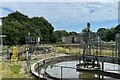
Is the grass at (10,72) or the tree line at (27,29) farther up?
the tree line at (27,29)

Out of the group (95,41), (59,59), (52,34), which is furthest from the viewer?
(52,34)

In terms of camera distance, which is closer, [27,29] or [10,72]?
[10,72]

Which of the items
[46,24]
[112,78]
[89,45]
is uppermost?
[46,24]

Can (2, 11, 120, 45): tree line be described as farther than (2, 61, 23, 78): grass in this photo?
Yes

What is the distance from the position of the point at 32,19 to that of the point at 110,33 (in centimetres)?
2008

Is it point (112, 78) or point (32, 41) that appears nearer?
point (112, 78)

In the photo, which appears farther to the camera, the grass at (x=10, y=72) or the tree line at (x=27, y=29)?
the tree line at (x=27, y=29)

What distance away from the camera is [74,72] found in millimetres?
13031

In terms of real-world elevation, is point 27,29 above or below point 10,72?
above

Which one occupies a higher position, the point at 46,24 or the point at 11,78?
the point at 46,24

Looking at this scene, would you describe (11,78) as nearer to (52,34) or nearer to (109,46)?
(109,46)

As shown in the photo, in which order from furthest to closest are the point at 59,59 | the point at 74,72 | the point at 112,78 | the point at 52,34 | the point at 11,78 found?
the point at 52,34, the point at 59,59, the point at 74,72, the point at 112,78, the point at 11,78

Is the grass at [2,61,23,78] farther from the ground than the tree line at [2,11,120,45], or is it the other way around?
the tree line at [2,11,120,45]

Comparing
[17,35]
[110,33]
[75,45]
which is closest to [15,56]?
[75,45]
